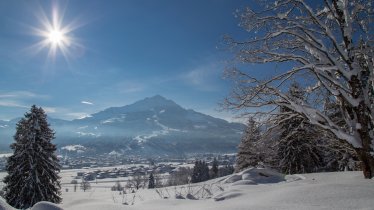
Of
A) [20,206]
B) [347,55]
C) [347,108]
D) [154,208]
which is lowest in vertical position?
[20,206]

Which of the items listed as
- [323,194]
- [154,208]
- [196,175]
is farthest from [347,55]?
[196,175]

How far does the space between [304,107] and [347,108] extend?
41.3 inches

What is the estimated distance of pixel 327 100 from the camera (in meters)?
9.79

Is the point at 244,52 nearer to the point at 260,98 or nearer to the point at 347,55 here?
the point at 260,98

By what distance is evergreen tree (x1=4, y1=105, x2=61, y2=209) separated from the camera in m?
27.4

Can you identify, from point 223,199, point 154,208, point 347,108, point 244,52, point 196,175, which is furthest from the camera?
point 196,175

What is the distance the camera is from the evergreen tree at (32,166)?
27.4 meters

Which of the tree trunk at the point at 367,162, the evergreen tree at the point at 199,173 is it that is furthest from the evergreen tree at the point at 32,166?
the evergreen tree at the point at 199,173

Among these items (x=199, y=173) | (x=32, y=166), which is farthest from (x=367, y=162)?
(x=199, y=173)

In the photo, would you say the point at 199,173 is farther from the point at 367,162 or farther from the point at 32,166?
the point at 367,162

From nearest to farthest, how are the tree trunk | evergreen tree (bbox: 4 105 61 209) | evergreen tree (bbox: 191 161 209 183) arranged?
1. the tree trunk
2. evergreen tree (bbox: 4 105 61 209)
3. evergreen tree (bbox: 191 161 209 183)

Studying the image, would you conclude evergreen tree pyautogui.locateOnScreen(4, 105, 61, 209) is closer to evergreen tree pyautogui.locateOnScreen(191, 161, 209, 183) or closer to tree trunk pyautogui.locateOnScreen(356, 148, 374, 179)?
tree trunk pyautogui.locateOnScreen(356, 148, 374, 179)

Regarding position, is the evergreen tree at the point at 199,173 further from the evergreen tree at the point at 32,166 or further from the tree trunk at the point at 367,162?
the tree trunk at the point at 367,162

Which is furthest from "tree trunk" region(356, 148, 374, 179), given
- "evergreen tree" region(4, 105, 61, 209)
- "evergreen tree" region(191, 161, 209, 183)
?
"evergreen tree" region(191, 161, 209, 183)
